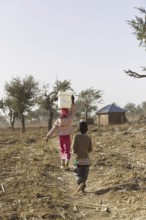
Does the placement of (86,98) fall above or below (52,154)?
above

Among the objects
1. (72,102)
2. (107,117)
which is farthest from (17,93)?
(72,102)

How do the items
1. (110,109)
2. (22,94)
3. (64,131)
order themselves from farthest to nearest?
(110,109) < (22,94) < (64,131)

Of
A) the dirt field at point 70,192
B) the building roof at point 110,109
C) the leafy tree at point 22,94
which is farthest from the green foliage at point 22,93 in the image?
the dirt field at point 70,192

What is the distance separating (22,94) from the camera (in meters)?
49.3

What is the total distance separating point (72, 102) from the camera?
34.9 ft

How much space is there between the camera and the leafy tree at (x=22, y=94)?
49000 millimetres

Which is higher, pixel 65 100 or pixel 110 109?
pixel 110 109

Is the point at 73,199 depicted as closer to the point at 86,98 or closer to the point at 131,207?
the point at 131,207

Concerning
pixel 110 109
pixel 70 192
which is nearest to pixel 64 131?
pixel 70 192

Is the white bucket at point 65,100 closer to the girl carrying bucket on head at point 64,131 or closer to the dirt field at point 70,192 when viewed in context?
the girl carrying bucket on head at point 64,131

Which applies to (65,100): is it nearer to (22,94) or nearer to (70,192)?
(70,192)

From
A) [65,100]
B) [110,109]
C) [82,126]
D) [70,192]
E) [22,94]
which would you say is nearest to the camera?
[70,192]

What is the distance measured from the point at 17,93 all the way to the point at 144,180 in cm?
4225

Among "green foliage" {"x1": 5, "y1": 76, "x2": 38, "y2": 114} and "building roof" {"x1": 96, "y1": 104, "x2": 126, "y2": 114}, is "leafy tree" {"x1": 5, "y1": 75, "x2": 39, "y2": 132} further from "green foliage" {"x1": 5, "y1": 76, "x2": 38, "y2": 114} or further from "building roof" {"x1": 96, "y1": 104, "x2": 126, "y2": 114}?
"building roof" {"x1": 96, "y1": 104, "x2": 126, "y2": 114}
